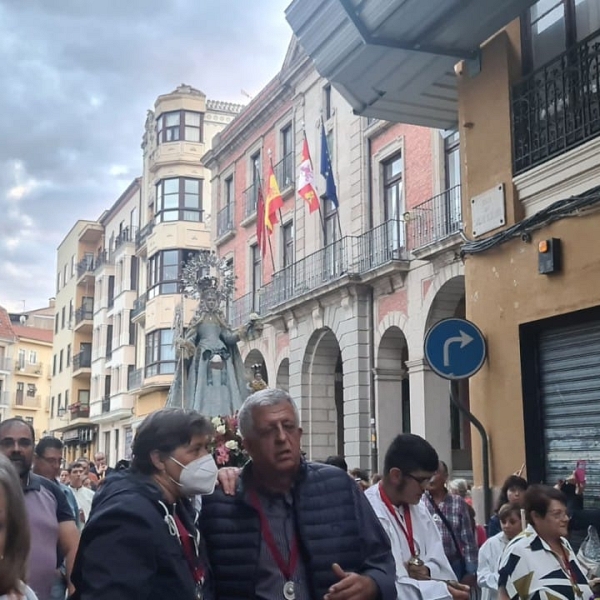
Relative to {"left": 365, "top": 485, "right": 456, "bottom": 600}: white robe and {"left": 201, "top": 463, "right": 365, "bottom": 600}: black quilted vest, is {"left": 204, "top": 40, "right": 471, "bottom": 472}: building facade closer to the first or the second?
{"left": 365, "top": 485, "right": 456, "bottom": 600}: white robe

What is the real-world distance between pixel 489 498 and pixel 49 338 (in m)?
76.0

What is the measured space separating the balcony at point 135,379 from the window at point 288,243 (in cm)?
1472

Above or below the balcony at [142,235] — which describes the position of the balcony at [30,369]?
below

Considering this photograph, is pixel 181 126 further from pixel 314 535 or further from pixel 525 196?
pixel 314 535

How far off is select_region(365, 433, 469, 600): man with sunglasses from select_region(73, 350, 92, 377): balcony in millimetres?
50287

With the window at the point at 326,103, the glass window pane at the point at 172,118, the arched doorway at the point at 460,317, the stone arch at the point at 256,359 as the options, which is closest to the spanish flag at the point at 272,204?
the window at the point at 326,103

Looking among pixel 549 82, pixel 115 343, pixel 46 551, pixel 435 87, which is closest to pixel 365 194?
pixel 435 87

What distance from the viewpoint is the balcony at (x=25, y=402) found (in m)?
76.7

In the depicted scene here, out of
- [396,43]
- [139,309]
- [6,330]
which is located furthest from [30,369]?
[396,43]

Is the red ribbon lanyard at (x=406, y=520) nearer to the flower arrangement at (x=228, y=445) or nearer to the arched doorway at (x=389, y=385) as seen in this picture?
the flower arrangement at (x=228, y=445)

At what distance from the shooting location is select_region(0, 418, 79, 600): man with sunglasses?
504 cm

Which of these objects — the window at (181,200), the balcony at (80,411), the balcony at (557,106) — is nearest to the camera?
the balcony at (557,106)

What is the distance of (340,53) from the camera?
1009cm

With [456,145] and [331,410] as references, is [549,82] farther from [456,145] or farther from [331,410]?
[331,410]
